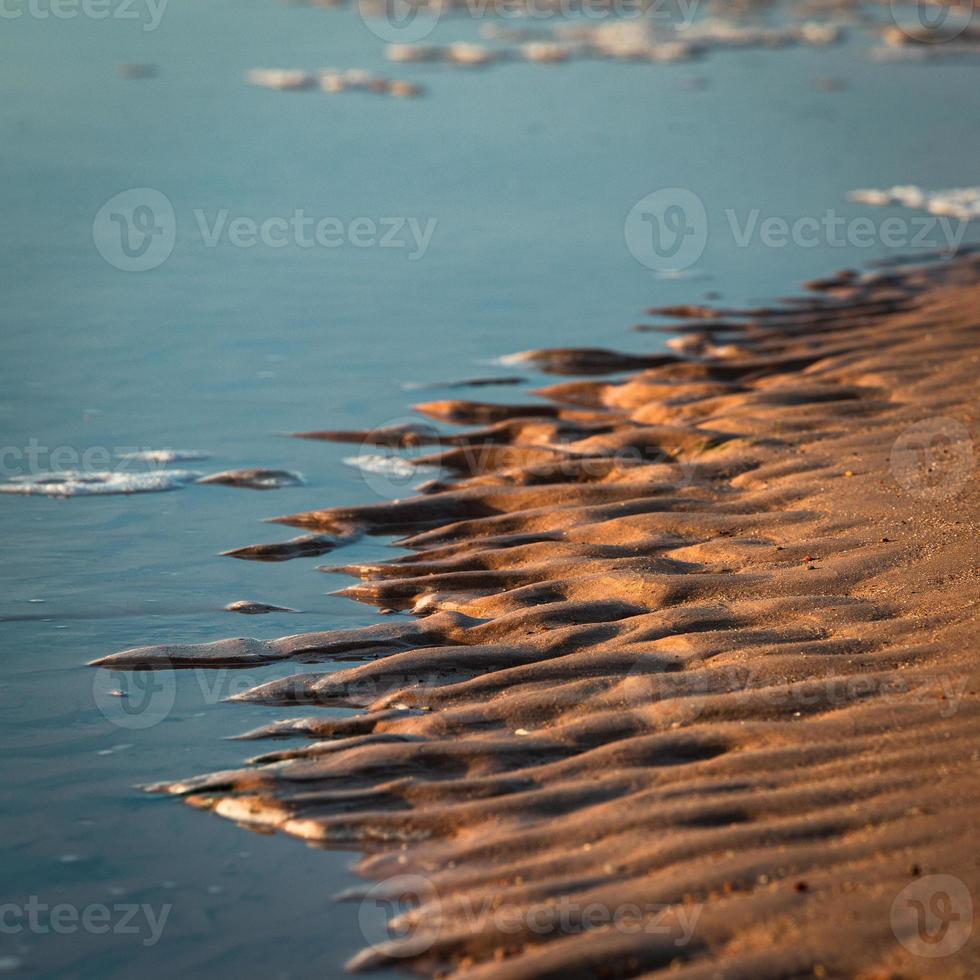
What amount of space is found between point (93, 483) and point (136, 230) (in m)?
4.99

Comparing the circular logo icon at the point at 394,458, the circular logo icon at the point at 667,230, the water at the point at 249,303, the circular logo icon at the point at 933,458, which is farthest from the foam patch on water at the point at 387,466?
the circular logo icon at the point at 667,230

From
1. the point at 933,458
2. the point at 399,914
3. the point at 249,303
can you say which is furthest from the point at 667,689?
the point at 249,303

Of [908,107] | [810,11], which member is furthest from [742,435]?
[810,11]

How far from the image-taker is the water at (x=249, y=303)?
3.74 meters

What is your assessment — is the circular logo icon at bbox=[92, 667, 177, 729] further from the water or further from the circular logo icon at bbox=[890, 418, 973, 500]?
the circular logo icon at bbox=[890, 418, 973, 500]

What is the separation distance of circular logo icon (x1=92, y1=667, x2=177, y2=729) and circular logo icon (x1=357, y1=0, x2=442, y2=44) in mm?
18143

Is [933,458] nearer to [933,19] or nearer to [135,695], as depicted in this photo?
[135,695]

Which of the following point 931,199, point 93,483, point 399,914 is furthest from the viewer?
point 931,199

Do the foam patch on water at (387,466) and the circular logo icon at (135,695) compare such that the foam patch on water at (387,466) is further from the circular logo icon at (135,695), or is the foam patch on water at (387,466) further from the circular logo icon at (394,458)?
the circular logo icon at (135,695)

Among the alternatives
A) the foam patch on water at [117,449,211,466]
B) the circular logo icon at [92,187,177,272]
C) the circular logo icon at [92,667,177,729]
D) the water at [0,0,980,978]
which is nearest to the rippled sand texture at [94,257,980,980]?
the circular logo icon at [92,667,177,729]

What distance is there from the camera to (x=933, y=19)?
24047 millimetres

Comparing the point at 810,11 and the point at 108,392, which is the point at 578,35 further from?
the point at 108,392

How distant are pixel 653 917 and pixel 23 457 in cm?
475

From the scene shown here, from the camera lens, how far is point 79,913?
3.50 metres
